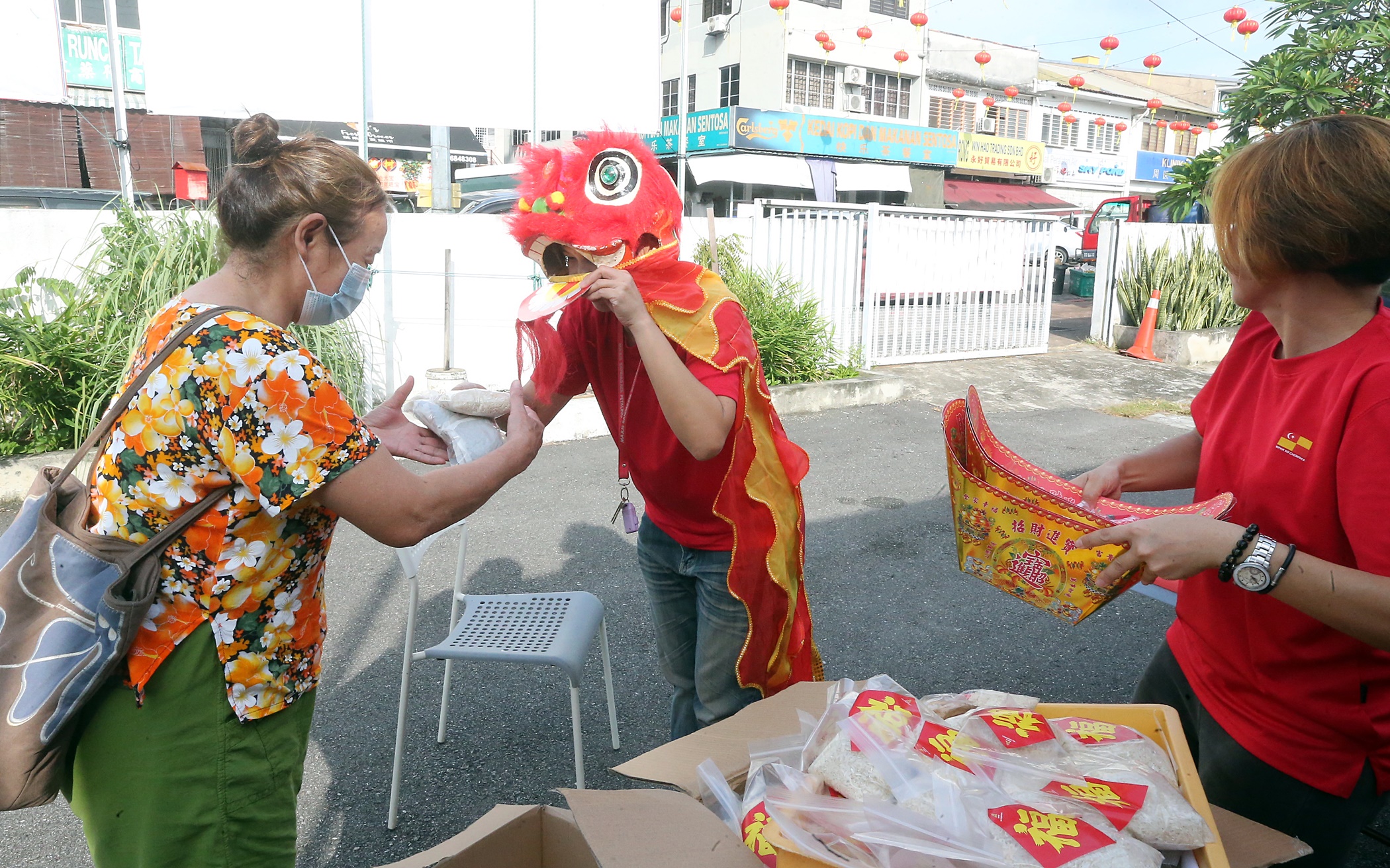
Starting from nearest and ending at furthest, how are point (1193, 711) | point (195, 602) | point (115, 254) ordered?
1. point (195, 602)
2. point (1193, 711)
3. point (115, 254)

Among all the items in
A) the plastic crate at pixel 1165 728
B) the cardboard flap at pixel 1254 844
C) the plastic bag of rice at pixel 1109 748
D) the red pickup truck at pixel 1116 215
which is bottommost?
the cardboard flap at pixel 1254 844

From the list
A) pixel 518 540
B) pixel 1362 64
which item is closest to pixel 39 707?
pixel 518 540

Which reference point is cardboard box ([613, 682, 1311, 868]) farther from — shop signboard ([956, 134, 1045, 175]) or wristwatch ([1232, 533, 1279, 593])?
shop signboard ([956, 134, 1045, 175])

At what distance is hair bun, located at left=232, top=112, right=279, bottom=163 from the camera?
163cm

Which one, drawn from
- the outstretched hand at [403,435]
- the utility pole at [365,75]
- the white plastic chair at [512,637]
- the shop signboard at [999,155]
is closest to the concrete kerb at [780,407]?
the utility pole at [365,75]

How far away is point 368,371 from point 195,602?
6.23 meters

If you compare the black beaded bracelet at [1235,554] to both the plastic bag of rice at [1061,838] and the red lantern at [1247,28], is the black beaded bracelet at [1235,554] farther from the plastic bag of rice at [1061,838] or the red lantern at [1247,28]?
the red lantern at [1247,28]

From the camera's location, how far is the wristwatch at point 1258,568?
1.33 meters

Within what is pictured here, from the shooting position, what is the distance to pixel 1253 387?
158 cm

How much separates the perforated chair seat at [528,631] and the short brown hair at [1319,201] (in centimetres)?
201

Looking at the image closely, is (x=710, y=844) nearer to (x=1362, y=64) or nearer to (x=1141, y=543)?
(x=1141, y=543)

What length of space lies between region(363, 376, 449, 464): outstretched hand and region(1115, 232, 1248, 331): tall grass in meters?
11.8

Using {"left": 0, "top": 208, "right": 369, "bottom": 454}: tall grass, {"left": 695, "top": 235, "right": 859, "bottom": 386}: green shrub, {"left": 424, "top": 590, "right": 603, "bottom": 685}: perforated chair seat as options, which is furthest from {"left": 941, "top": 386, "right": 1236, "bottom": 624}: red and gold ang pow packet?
{"left": 695, "top": 235, "right": 859, "bottom": 386}: green shrub

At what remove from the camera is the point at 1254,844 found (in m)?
1.18
